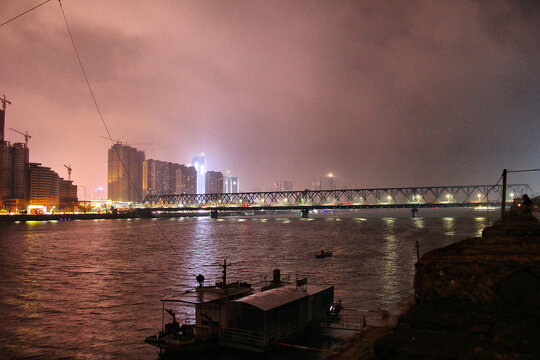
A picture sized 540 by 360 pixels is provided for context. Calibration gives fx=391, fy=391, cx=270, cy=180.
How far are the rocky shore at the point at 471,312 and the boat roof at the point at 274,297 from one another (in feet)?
35.6

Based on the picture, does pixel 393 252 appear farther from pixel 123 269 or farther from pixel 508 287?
pixel 508 287

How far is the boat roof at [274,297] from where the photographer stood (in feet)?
59.2

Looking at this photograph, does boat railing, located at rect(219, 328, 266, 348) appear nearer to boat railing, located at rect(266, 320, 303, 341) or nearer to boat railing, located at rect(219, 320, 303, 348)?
boat railing, located at rect(219, 320, 303, 348)

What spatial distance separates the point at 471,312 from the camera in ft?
24.6

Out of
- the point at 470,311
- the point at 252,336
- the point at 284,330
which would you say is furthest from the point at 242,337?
the point at 470,311

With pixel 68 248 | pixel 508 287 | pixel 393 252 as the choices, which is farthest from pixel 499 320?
pixel 68 248

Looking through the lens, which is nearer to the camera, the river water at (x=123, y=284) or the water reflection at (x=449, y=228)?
the river water at (x=123, y=284)

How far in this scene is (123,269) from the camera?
145 feet

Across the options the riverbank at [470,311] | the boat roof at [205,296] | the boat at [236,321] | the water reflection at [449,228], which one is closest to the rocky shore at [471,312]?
the riverbank at [470,311]

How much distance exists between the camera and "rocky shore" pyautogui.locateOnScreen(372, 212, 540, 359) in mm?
6441

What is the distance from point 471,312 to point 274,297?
41.5 ft

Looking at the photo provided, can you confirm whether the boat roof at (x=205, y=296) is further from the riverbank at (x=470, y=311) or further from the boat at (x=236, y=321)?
the riverbank at (x=470, y=311)

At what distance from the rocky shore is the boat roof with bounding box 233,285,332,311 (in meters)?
10.9

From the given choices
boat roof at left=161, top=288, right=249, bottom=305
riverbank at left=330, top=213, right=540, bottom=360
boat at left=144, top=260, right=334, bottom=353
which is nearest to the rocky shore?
riverbank at left=330, top=213, right=540, bottom=360
